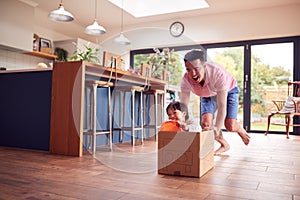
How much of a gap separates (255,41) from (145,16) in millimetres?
2277

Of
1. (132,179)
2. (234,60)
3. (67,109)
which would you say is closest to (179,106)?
(132,179)

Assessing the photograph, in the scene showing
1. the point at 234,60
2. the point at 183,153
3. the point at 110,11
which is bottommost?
the point at 183,153

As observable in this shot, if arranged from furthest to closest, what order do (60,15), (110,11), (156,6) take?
1. (156,6)
2. (110,11)
3. (60,15)

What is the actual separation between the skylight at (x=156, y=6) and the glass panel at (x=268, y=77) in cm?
147

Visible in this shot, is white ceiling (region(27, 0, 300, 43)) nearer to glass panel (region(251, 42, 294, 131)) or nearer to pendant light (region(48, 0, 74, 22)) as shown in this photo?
glass panel (region(251, 42, 294, 131))

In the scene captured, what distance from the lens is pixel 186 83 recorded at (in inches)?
82.6

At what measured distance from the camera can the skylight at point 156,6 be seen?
5117 millimetres

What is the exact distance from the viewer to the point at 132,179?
1.57m

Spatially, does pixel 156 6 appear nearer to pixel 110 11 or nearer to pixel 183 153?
pixel 110 11

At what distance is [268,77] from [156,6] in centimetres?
265

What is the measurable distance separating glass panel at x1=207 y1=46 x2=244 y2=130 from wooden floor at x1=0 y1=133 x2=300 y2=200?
320 cm

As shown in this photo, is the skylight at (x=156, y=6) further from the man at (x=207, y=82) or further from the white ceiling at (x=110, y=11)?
the man at (x=207, y=82)

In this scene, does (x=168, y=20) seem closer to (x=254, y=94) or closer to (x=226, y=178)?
(x=254, y=94)

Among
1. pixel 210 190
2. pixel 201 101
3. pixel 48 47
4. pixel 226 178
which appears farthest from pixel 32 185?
pixel 48 47
